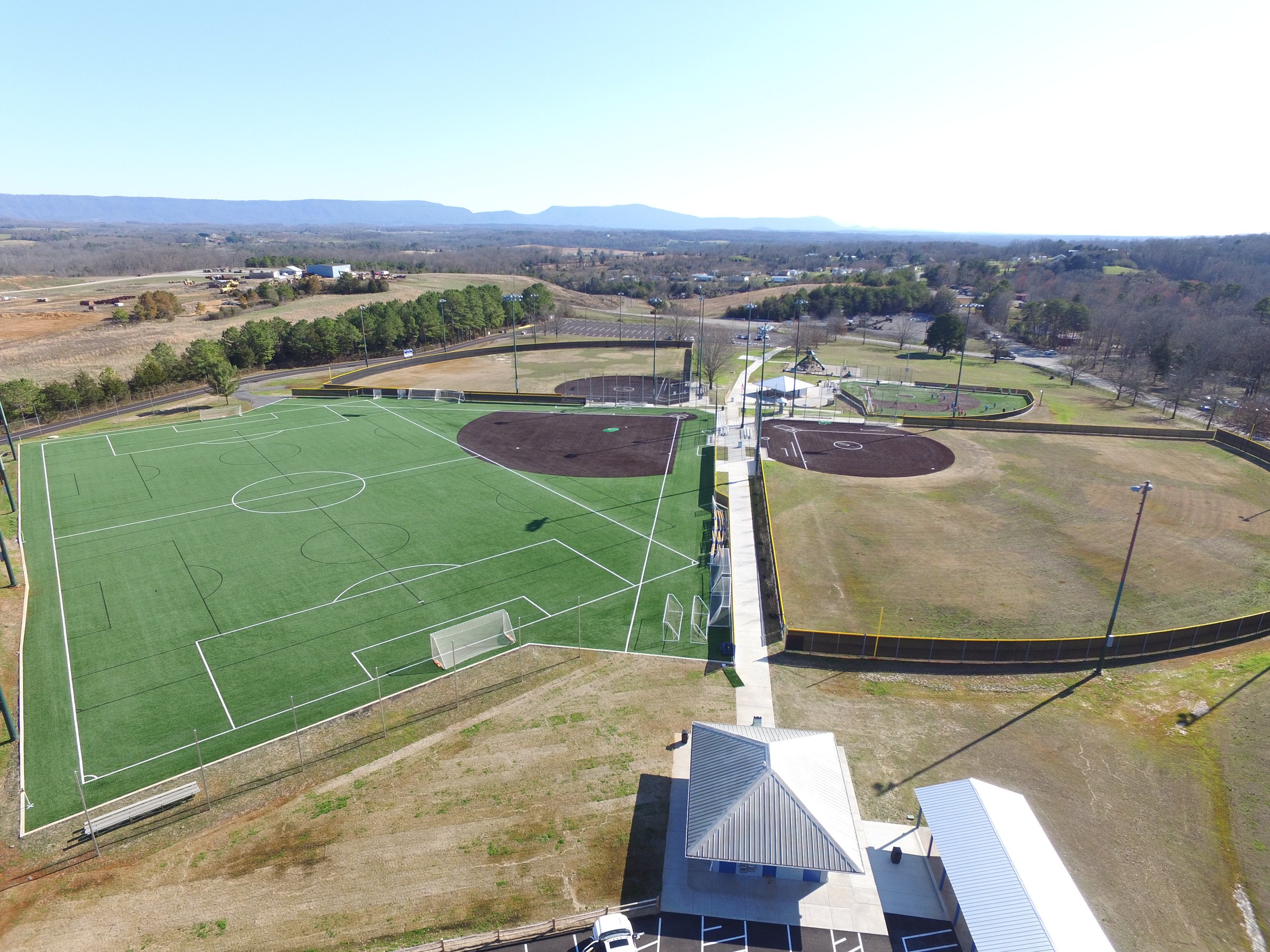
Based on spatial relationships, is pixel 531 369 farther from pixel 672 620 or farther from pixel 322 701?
pixel 322 701

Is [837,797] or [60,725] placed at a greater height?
[837,797]

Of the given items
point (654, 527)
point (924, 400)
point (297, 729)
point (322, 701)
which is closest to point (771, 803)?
point (297, 729)

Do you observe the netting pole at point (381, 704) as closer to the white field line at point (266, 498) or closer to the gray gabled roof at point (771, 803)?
the gray gabled roof at point (771, 803)

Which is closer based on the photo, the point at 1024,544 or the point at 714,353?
the point at 1024,544

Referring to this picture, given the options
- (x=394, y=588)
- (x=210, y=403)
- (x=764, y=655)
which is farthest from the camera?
(x=210, y=403)

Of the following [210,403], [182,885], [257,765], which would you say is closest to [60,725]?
[257,765]

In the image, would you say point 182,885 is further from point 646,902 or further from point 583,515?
point 583,515

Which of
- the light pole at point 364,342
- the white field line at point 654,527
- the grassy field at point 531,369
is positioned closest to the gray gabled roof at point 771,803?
the white field line at point 654,527
